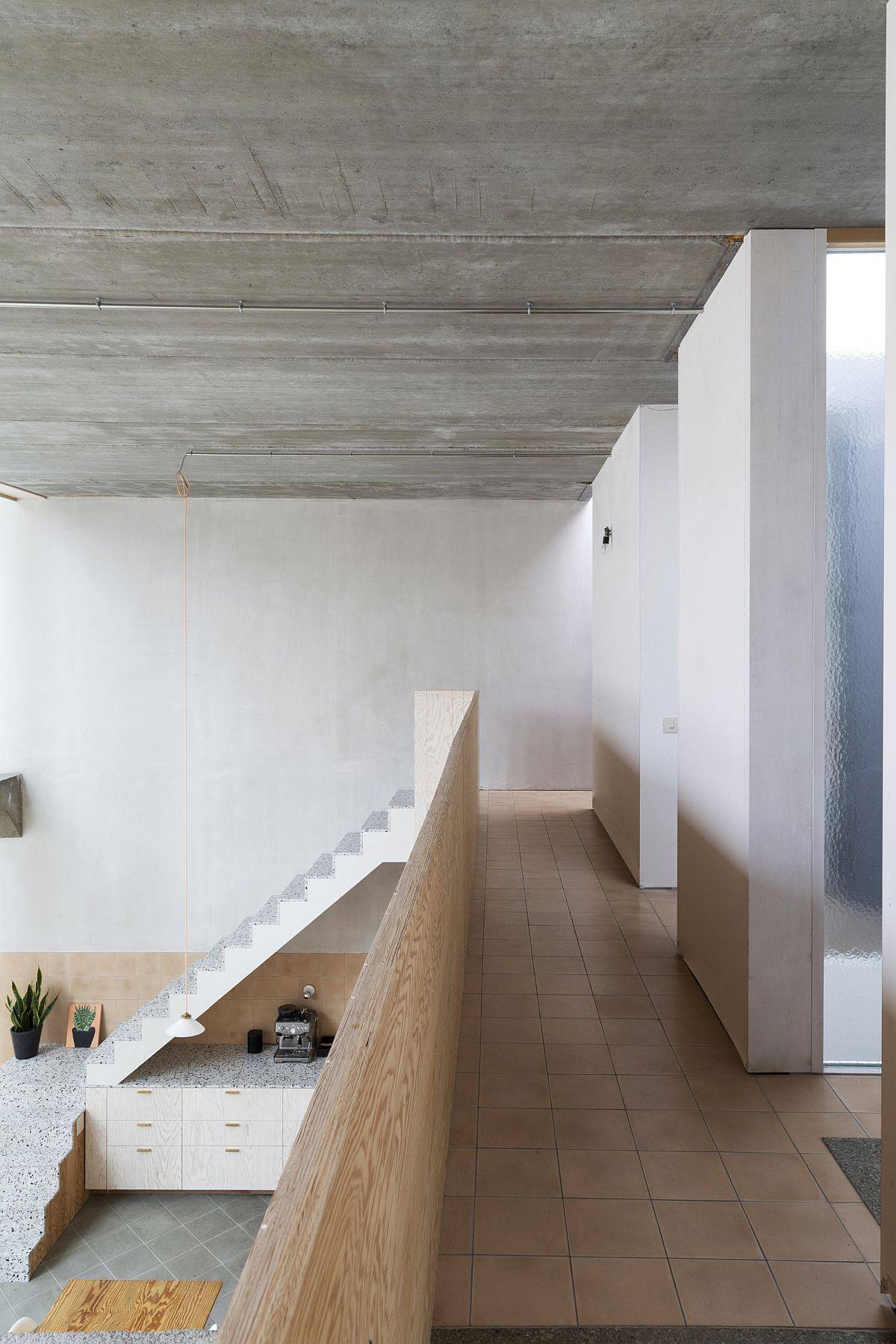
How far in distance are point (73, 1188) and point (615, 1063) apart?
21.5 ft

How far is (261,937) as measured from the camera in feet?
27.1

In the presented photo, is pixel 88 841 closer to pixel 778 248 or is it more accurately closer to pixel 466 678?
pixel 466 678

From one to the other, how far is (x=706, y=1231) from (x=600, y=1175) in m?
0.35

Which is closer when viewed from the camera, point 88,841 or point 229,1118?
point 229,1118

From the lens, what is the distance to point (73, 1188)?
7.81 m

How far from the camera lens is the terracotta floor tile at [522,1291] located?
2.13 m

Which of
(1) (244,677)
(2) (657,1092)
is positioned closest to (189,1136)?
(1) (244,677)

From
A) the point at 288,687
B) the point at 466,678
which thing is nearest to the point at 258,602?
the point at 288,687

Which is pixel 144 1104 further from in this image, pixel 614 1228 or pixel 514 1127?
pixel 614 1228

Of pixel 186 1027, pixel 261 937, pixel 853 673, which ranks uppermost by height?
pixel 853 673

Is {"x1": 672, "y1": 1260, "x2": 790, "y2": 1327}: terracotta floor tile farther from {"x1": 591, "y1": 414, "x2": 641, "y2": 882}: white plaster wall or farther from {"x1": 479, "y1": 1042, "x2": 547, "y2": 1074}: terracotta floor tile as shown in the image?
{"x1": 591, "y1": 414, "x2": 641, "y2": 882}: white plaster wall

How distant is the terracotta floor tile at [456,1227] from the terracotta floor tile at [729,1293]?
0.54 metres

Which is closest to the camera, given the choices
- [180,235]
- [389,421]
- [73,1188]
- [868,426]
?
[868,426]

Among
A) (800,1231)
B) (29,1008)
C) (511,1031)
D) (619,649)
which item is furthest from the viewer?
(29,1008)
